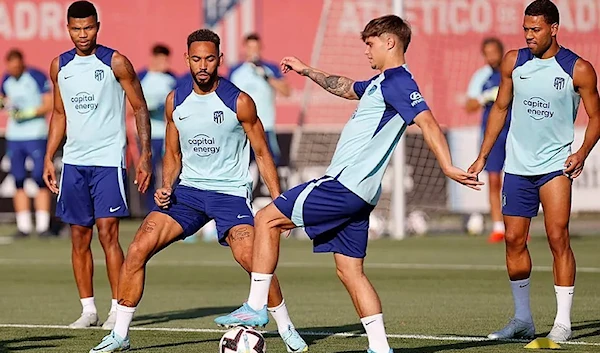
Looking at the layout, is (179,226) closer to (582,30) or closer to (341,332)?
(341,332)

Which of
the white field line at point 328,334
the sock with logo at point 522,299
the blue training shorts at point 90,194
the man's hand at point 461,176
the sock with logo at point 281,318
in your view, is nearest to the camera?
the man's hand at point 461,176

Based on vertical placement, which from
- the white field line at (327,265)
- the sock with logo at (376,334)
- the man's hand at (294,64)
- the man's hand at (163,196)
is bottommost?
the white field line at (327,265)

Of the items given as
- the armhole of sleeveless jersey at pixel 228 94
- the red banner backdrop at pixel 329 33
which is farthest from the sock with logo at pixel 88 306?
the red banner backdrop at pixel 329 33

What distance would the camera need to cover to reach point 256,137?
9789mm

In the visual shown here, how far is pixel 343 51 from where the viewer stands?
22.8m

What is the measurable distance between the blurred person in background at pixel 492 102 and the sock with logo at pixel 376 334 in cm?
1047

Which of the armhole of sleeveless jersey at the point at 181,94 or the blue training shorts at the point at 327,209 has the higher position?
the armhole of sleeveless jersey at the point at 181,94

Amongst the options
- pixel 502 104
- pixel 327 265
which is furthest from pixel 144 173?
pixel 327 265

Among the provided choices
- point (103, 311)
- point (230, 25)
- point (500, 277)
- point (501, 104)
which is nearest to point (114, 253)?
point (103, 311)

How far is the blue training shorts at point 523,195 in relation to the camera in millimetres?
10352

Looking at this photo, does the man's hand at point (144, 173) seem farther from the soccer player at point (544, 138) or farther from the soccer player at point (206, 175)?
the soccer player at point (544, 138)

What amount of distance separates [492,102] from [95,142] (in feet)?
29.1

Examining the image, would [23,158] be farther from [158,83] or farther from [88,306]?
[88,306]

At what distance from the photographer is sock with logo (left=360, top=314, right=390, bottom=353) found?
8.80m
